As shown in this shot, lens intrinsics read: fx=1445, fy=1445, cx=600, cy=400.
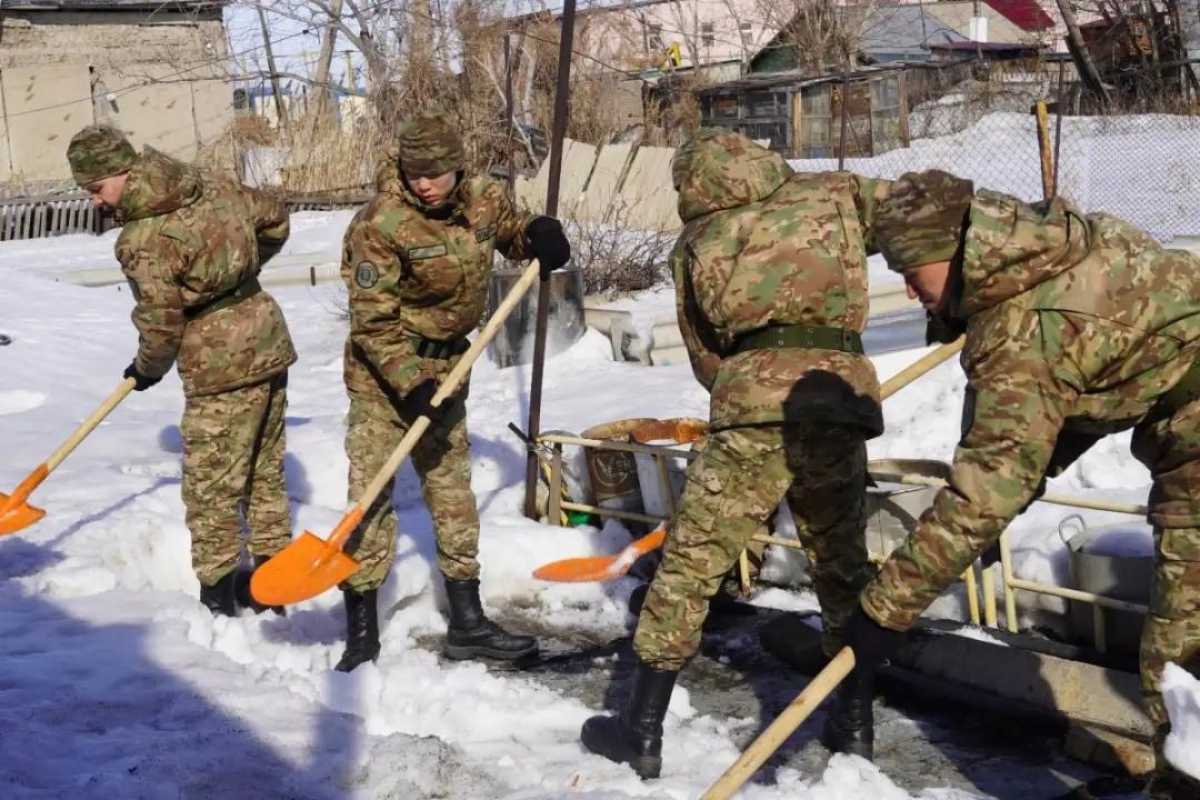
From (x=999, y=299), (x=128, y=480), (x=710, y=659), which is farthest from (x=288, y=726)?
(x=128, y=480)

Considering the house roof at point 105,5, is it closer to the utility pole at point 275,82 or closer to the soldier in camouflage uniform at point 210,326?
the utility pole at point 275,82

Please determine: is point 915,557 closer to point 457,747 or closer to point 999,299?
point 999,299

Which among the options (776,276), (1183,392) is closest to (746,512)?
(776,276)

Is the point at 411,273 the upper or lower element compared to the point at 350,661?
upper

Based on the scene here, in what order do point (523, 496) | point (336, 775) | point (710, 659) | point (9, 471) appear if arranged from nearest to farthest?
point (336, 775) < point (710, 659) < point (523, 496) < point (9, 471)

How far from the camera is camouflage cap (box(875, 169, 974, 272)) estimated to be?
3.09 meters

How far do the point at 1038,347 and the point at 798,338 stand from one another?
104 cm

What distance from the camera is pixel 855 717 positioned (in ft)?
14.1

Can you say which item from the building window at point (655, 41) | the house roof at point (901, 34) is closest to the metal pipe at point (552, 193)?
the house roof at point (901, 34)

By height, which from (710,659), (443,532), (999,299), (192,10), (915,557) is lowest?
(710,659)

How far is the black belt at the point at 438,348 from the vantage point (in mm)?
5406

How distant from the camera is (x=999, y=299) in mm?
3109

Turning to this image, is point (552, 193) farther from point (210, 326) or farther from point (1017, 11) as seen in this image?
point (1017, 11)

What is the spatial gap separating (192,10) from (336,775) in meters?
27.3
